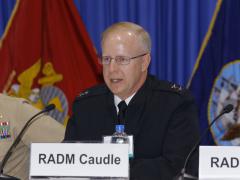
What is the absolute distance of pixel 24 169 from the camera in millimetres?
2719

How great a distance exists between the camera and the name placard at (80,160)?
193 centimetres

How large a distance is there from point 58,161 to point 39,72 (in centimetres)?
219

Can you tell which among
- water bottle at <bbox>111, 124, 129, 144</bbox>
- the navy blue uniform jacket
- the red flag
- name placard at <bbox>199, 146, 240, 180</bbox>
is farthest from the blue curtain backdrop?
name placard at <bbox>199, 146, 240, 180</bbox>

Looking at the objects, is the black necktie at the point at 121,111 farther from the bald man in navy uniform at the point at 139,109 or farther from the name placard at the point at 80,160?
the name placard at the point at 80,160

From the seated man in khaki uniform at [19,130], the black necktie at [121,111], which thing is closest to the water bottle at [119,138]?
the black necktie at [121,111]

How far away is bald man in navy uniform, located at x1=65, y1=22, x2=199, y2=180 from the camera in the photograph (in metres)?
A: 2.40

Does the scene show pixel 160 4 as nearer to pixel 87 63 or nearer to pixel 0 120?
pixel 87 63

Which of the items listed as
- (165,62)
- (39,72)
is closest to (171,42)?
(165,62)

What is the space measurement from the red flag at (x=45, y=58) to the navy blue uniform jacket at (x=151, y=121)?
137cm

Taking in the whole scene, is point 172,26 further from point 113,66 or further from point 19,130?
point 19,130

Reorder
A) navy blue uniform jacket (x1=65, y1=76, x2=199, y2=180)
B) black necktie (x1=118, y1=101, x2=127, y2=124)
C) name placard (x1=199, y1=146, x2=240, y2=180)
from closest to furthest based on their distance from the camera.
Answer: name placard (x1=199, y1=146, x2=240, y2=180) → navy blue uniform jacket (x1=65, y1=76, x2=199, y2=180) → black necktie (x1=118, y1=101, x2=127, y2=124)

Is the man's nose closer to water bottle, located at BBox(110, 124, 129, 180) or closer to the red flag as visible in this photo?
water bottle, located at BBox(110, 124, 129, 180)

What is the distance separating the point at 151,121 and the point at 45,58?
177 cm

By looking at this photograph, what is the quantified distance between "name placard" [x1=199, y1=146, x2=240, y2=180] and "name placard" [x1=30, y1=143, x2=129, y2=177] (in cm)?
29
